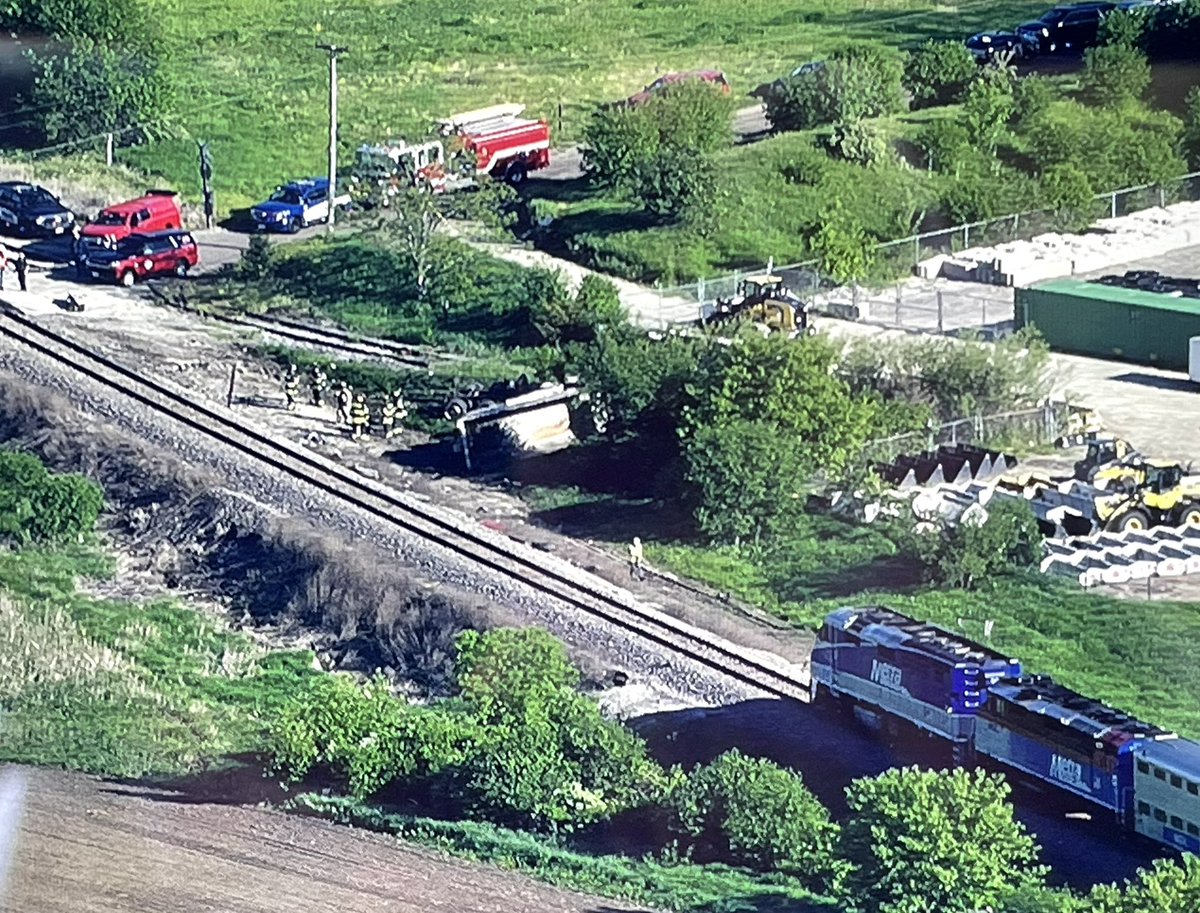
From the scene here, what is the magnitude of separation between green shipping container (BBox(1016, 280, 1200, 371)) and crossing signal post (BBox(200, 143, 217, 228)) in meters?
4.09

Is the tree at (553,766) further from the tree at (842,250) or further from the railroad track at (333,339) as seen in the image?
the tree at (842,250)

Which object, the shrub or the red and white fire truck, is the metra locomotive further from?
the shrub

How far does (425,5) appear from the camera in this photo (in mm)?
17000


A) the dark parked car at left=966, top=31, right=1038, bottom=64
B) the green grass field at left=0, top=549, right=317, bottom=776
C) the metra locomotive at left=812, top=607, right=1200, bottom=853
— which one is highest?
the dark parked car at left=966, top=31, right=1038, bottom=64

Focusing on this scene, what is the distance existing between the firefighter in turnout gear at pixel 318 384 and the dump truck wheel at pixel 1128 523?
3.70m

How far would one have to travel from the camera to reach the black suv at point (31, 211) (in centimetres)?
1564

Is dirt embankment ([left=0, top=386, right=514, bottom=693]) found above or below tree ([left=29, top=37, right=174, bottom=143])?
below

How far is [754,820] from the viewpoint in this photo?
1023 centimetres

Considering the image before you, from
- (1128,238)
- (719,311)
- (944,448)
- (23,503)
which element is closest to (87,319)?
(23,503)

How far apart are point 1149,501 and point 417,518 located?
2.88m

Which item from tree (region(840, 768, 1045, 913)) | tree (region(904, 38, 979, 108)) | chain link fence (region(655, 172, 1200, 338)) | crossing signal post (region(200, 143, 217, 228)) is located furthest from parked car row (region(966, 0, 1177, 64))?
tree (region(840, 768, 1045, 913))

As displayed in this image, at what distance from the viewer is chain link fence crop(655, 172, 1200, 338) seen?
14.5 meters

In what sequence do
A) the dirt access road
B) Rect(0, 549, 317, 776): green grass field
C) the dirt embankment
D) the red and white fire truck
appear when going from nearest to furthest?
the dirt access road
Rect(0, 549, 317, 776): green grass field
the dirt embankment
the red and white fire truck

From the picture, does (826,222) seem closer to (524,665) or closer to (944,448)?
(944,448)
